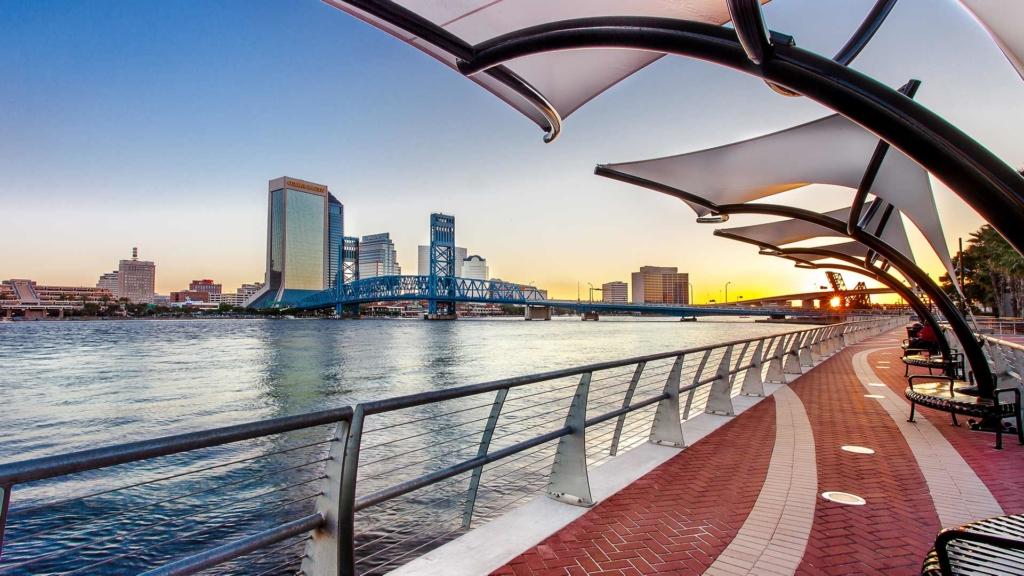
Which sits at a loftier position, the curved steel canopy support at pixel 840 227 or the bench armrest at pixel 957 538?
the curved steel canopy support at pixel 840 227

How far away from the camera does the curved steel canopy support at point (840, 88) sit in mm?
3559

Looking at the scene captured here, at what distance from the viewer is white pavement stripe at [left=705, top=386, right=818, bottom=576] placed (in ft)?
11.0

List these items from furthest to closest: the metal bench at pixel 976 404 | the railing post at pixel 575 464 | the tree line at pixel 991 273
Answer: the tree line at pixel 991 273 < the metal bench at pixel 976 404 < the railing post at pixel 575 464

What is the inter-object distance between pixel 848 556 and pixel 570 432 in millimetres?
1986

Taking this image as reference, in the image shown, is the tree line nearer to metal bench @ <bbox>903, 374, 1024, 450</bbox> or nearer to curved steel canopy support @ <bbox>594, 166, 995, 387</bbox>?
curved steel canopy support @ <bbox>594, 166, 995, 387</bbox>

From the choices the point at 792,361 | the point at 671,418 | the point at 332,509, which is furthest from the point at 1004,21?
the point at 792,361

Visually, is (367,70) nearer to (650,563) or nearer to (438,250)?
(650,563)

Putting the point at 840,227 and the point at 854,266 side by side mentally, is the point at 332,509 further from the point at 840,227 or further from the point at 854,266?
the point at 854,266

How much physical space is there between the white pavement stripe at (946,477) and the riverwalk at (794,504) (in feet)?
0.05

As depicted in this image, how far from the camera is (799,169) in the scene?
9.91 meters

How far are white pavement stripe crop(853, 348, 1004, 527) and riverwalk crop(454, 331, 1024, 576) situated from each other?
0.01 meters

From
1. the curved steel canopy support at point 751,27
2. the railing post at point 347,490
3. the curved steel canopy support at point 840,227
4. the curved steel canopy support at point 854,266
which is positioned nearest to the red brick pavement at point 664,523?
the railing post at point 347,490

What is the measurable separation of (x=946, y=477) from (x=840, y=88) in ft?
12.4

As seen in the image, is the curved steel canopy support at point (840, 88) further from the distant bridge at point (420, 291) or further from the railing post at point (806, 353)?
the distant bridge at point (420, 291)
